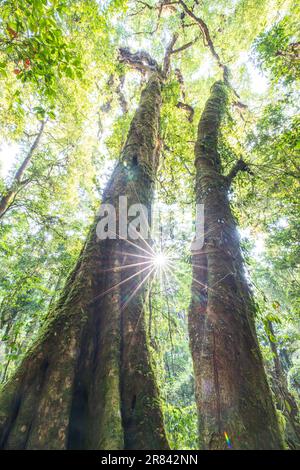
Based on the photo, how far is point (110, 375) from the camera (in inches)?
83.9

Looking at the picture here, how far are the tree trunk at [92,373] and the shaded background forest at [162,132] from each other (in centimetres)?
59

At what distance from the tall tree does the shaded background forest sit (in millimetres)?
595

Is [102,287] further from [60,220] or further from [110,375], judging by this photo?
[60,220]

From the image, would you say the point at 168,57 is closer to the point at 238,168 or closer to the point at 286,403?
the point at 238,168

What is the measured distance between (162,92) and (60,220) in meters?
5.98

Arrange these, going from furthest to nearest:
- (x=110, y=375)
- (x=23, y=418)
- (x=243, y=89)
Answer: (x=243, y=89) < (x=110, y=375) < (x=23, y=418)

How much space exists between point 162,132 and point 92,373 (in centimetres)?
621

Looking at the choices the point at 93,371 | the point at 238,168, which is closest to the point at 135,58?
the point at 238,168

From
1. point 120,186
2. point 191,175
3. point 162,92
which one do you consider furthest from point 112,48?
point 120,186

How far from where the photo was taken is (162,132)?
6762 mm

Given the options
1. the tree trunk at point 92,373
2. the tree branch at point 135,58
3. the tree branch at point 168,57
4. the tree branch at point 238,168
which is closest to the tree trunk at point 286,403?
the tree trunk at point 92,373

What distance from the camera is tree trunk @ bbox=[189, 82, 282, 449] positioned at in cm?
193

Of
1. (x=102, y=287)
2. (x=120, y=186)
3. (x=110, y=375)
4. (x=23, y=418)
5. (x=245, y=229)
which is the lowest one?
(x=23, y=418)

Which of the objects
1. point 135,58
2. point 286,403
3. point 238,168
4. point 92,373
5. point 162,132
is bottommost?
point 286,403
